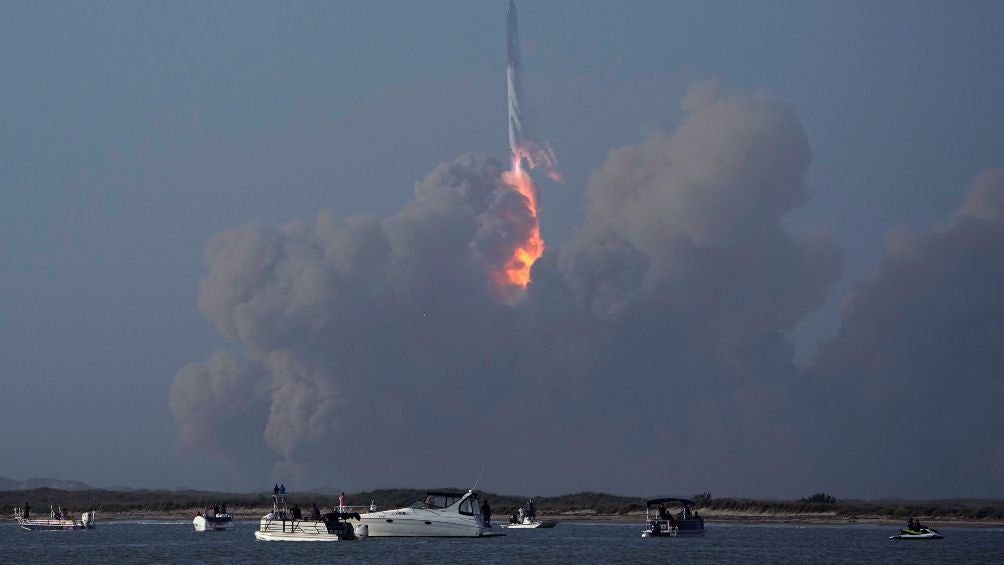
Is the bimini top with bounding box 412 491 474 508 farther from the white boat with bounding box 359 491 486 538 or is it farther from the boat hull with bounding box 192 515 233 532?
the boat hull with bounding box 192 515 233 532

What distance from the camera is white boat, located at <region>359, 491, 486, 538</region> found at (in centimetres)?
10212

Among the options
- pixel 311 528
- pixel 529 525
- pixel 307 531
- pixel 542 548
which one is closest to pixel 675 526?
pixel 542 548

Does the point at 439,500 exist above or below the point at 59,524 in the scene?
below

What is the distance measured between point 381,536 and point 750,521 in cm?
4832

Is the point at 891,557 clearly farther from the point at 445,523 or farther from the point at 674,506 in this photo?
the point at 674,506

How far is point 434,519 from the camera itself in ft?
335

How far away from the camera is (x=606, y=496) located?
176m

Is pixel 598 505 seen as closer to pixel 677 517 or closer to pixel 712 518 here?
pixel 712 518

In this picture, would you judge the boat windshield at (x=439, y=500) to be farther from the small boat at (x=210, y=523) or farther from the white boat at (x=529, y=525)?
the small boat at (x=210, y=523)

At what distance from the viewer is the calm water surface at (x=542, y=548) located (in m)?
88.8

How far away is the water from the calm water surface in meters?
0.06

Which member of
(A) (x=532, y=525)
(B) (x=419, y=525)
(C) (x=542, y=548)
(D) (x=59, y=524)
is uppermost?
(D) (x=59, y=524)

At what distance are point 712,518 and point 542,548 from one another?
165ft

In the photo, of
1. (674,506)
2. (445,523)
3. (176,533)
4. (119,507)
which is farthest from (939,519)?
(119,507)
